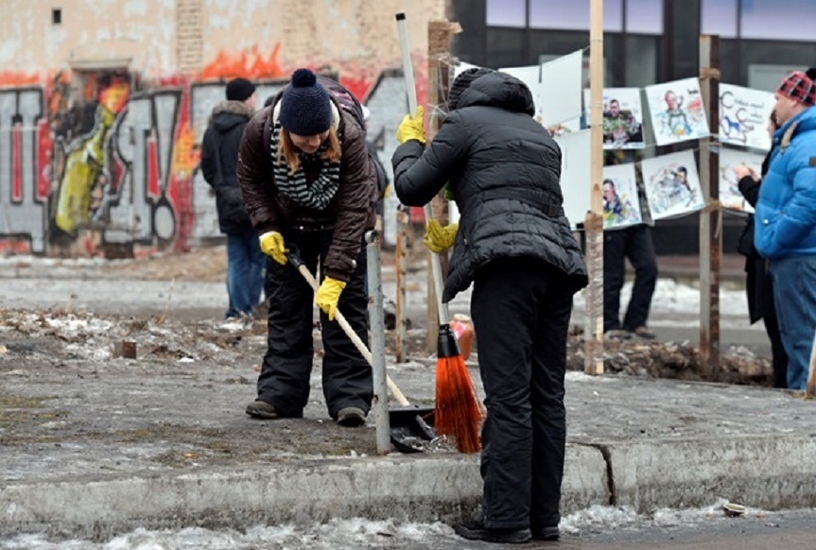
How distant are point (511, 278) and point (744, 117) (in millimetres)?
5489

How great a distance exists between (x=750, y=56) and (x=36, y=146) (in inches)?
432

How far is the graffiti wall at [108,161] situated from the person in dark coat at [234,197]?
30.8 feet

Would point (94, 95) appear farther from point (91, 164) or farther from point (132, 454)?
point (132, 454)

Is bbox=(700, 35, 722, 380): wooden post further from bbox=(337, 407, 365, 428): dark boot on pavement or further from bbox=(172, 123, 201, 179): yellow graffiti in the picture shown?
bbox=(172, 123, 201, 179): yellow graffiti

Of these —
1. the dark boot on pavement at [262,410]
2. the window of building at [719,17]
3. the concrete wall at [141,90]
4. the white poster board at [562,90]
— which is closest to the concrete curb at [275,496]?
the dark boot on pavement at [262,410]

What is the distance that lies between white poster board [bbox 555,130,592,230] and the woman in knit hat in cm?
232

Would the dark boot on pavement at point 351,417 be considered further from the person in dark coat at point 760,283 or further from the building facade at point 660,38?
the building facade at point 660,38

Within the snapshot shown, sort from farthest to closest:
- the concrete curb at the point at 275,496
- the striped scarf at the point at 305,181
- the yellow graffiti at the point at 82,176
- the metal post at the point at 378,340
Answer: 1. the yellow graffiti at the point at 82,176
2. the striped scarf at the point at 305,181
3. the metal post at the point at 378,340
4. the concrete curb at the point at 275,496

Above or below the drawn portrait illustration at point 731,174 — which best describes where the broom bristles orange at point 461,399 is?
below

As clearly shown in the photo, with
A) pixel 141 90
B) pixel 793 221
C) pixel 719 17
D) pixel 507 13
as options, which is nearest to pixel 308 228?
pixel 793 221

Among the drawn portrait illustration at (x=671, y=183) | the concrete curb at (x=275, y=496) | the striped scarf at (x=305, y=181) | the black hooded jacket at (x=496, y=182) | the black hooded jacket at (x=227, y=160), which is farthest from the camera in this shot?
the black hooded jacket at (x=227, y=160)

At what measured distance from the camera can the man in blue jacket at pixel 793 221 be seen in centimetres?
947

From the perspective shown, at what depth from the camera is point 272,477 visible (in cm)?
621

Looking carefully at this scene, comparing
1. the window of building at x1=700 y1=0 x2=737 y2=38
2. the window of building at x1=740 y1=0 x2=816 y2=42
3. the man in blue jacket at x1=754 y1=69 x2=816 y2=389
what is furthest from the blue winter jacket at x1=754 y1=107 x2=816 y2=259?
the window of building at x1=740 y1=0 x2=816 y2=42
